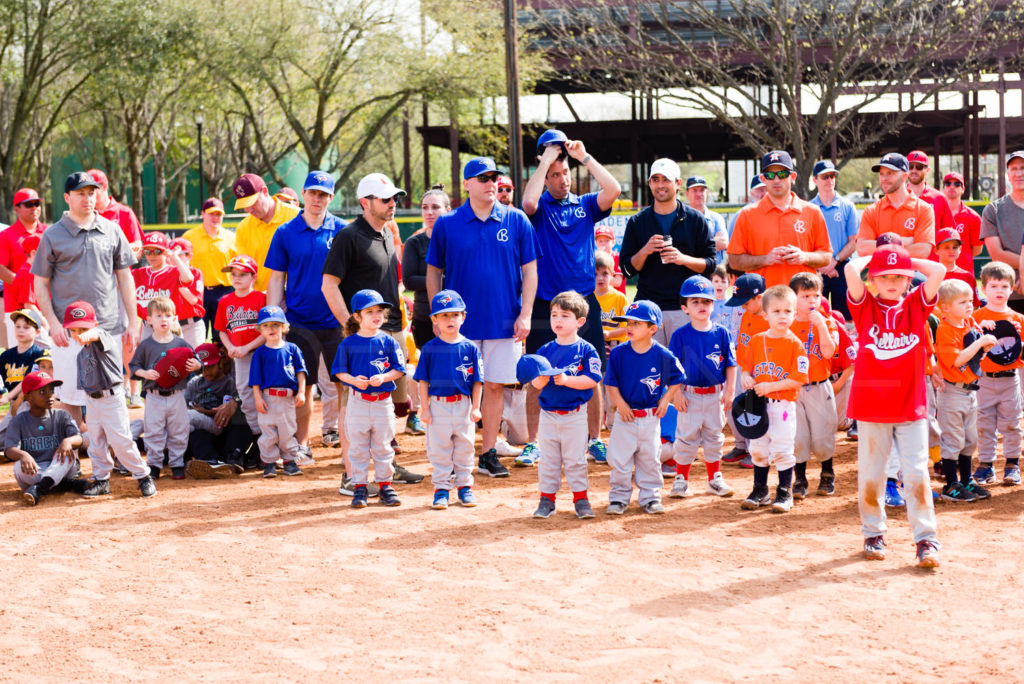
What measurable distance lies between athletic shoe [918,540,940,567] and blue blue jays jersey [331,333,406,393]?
133 inches

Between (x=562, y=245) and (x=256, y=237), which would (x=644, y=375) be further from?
(x=256, y=237)

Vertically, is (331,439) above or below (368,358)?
below

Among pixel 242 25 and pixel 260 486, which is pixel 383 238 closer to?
pixel 260 486

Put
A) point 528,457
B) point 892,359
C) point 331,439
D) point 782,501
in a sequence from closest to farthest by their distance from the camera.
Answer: point 892,359 → point 782,501 → point 528,457 → point 331,439

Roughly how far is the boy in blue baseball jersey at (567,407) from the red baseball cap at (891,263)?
1.83m

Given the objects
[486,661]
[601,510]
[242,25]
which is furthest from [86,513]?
[242,25]

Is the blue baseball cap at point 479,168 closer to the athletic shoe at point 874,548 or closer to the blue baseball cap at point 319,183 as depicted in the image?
the blue baseball cap at point 319,183

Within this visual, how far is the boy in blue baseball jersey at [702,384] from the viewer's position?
703 cm

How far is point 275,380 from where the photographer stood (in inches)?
308

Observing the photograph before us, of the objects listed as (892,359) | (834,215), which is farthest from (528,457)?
(834,215)

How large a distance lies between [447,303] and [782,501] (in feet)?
8.05

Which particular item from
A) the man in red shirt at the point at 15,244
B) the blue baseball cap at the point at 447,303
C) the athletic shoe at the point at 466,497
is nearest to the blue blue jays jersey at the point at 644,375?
the blue baseball cap at the point at 447,303

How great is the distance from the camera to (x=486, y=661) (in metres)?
4.41

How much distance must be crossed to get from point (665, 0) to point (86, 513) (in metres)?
17.2
